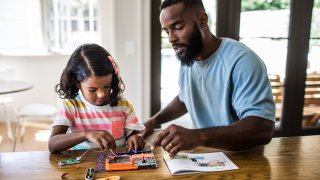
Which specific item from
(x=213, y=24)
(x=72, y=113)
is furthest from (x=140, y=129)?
(x=213, y=24)

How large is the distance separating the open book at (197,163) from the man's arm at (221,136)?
0.13 ft

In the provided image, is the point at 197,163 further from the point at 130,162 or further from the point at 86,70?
the point at 86,70

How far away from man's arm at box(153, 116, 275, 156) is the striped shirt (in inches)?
12.9

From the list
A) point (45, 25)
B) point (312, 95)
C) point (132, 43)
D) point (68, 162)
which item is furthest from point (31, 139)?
point (312, 95)

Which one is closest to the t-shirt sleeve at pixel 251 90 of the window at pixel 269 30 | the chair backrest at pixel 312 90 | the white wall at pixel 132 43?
the white wall at pixel 132 43

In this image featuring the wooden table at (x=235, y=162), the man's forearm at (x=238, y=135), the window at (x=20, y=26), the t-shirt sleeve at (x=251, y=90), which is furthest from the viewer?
the window at (x=20, y=26)

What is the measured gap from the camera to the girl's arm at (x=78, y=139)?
111 centimetres

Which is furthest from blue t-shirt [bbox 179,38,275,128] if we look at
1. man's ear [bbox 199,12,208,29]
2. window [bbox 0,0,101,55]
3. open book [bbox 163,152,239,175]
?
window [bbox 0,0,101,55]

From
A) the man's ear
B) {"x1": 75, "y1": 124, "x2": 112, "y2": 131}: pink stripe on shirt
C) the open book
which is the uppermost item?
the man's ear

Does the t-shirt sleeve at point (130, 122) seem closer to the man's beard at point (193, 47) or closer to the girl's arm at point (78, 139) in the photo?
the girl's arm at point (78, 139)

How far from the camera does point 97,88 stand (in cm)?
128

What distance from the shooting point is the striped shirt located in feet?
4.39

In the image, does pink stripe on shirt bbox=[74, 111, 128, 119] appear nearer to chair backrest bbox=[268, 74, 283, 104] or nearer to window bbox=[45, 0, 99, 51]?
chair backrest bbox=[268, 74, 283, 104]

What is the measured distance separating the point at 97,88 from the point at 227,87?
1.92ft
